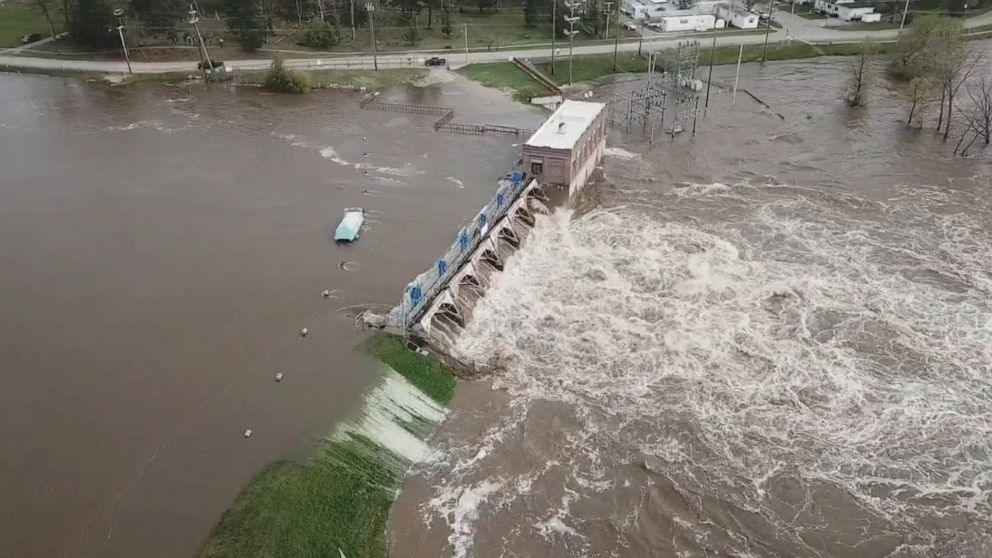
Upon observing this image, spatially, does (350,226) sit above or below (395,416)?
above

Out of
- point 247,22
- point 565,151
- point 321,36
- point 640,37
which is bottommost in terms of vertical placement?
point 565,151

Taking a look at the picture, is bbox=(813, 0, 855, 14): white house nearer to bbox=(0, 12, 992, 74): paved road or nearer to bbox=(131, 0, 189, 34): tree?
bbox=(0, 12, 992, 74): paved road

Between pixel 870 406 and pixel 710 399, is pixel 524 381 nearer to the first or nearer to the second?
pixel 710 399

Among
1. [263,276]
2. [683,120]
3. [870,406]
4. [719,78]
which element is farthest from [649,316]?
[719,78]

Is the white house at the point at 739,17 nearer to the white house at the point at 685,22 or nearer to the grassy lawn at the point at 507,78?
the white house at the point at 685,22

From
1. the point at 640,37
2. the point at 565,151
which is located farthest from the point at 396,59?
the point at 565,151

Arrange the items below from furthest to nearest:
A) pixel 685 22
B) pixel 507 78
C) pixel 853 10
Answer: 1. pixel 853 10
2. pixel 685 22
3. pixel 507 78

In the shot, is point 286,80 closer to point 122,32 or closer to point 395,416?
point 122,32
